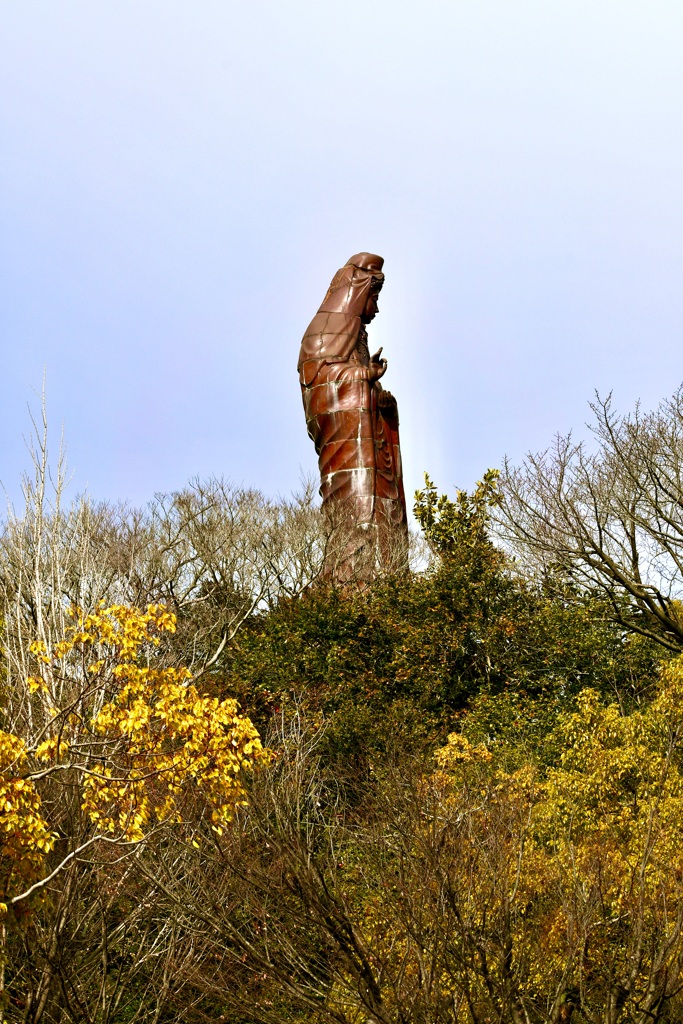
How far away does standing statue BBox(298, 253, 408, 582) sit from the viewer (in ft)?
68.4

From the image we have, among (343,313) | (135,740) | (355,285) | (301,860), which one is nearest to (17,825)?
(135,740)

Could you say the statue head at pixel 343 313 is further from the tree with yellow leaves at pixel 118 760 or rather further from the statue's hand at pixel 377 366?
the tree with yellow leaves at pixel 118 760

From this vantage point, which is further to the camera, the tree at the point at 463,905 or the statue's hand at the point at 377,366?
the statue's hand at the point at 377,366

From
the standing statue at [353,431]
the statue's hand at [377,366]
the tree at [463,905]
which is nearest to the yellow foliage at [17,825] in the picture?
the tree at [463,905]

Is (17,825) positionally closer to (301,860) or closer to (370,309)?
(301,860)

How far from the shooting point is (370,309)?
75.3 feet

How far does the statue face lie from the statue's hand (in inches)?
36.2

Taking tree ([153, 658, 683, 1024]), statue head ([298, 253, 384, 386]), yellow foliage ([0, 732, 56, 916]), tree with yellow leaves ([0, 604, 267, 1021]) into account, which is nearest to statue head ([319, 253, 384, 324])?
statue head ([298, 253, 384, 386])

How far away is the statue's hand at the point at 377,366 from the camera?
863 inches

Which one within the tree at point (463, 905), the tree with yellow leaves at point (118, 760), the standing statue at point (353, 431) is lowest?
the tree at point (463, 905)

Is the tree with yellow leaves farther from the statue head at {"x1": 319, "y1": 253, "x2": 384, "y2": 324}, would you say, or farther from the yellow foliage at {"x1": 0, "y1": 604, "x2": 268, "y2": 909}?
the statue head at {"x1": 319, "y1": 253, "x2": 384, "y2": 324}

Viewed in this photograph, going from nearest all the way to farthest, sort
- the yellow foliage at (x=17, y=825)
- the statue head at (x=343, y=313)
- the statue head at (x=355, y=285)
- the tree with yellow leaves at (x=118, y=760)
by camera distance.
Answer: the yellow foliage at (x=17, y=825)
the tree with yellow leaves at (x=118, y=760)
the statue head at (x=343, y=313)
the statue head at (x=355, y=285)

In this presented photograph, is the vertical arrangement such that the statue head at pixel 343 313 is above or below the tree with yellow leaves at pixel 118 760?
above

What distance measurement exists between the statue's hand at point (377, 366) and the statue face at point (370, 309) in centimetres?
92
